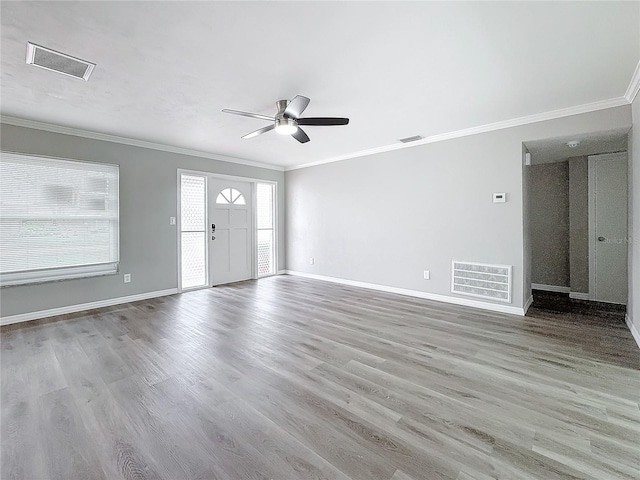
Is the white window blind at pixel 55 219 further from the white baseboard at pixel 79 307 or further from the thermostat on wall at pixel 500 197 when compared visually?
the thermostat on wall at pixel 500 197

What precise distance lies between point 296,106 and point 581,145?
155 inches

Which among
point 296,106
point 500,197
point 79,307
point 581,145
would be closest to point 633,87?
point 581,145

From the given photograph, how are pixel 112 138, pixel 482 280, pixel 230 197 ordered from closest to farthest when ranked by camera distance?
pixel 482 280, pixel 112 138, pixel 230 197

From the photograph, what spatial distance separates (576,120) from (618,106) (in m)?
0.35

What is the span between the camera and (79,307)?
160 inches

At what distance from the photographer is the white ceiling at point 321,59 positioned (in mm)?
1825

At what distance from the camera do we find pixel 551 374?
7.51ft

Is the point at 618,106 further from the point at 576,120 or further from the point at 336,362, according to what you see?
the point at 336,362

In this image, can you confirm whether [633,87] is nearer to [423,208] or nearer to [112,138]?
[423,208]

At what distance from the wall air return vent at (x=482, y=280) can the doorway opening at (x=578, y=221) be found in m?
0.46

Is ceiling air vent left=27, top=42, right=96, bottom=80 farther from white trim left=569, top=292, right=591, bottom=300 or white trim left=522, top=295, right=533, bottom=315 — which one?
white trim left=569, top=292, right=591, bottom=300

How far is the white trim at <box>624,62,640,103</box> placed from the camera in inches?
101

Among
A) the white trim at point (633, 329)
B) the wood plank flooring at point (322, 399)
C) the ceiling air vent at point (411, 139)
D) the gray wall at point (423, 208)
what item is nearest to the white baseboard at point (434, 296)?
the gray wall at point (423, 208)

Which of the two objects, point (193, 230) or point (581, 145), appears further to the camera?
point (193, 230)
